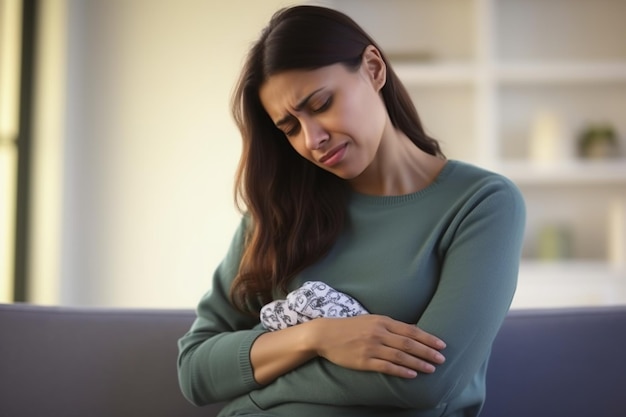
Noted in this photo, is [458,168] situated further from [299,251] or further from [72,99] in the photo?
[72,99]

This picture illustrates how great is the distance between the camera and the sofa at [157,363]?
161cm

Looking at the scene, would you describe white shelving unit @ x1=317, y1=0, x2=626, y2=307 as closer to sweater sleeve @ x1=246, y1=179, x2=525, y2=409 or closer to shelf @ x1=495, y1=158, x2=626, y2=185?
shelf @ x1=495, y1=158, x2=626, y2=185

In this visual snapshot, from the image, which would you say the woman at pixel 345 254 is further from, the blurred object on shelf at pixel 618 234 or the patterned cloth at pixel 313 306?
the blurred object on shelf at pixel 618 234

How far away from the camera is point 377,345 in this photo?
1.33 m

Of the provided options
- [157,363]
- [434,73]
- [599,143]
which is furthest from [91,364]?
[599,143]

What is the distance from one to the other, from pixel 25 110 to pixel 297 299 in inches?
117

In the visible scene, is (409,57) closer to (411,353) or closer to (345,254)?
(345,254)

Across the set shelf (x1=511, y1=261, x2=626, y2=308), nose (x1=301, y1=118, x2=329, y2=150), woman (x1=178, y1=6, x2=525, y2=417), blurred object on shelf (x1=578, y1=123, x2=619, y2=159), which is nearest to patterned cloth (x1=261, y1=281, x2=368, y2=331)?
woman (x1=178, y1=6, x2=525, y2=417)

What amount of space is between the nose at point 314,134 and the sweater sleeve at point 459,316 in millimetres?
273

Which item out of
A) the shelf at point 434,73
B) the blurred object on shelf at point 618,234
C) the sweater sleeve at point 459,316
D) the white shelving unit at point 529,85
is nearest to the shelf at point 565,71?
the white shelving unit at point 529,85

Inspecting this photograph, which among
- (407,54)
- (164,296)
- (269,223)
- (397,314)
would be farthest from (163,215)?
(397,314)

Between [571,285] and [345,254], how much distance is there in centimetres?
283

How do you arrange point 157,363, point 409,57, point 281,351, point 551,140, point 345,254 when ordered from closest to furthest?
point 281,351 → point 345,254 → point 157,363 → point 551,140 → point 409,57

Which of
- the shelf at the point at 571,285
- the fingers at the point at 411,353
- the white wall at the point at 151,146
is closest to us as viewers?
the fingers at the point at 411,353
